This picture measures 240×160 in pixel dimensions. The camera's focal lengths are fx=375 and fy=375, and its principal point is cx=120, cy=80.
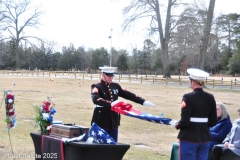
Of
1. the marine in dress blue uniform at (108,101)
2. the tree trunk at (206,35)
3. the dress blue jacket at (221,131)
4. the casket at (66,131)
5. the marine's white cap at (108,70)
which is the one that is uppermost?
the tree trunk at (206,35)

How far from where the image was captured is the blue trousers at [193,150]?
5.05 m

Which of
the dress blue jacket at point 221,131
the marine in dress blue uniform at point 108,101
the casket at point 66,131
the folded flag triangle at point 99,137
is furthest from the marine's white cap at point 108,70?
the dress blue jacket at point 221,131

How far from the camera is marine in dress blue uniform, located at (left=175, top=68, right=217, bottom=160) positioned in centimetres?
497

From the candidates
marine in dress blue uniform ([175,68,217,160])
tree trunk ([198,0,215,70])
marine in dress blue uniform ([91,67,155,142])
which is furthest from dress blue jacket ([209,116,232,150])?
tree trunk ([198,0,215,70])

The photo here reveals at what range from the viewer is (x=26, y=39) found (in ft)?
240

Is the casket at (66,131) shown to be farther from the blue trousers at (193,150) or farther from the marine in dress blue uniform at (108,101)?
the blue trousers at (193,150)

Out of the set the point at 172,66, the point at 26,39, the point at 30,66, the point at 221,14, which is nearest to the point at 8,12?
the point at 26,39

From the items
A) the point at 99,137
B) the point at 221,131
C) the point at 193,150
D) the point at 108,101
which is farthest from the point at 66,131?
the point at 221,131

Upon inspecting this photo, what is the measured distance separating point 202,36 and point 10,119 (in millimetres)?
34124

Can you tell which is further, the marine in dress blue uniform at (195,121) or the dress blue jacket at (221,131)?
the dress blue jacket at (221,131)

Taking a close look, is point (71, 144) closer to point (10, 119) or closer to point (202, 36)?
point (10, 119)

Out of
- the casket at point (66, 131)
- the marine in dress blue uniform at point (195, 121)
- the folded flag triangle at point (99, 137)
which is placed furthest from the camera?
the casket at point (66, 131)

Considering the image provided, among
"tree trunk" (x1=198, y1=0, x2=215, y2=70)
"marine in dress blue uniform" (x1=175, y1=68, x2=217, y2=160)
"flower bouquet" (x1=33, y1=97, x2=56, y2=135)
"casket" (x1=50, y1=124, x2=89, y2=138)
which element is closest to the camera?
"marine in dress blue uniform" (x1=175, y1=68, x2=217, y2=160)

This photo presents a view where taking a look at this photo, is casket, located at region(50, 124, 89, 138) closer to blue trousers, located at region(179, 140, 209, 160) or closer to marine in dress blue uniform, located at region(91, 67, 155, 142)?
marine in dress blue uniform, located at region(91, 67, 155, 142)
